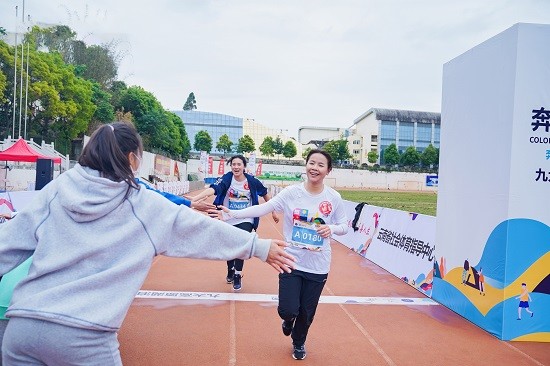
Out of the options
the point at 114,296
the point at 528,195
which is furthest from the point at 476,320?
the point at 114,296

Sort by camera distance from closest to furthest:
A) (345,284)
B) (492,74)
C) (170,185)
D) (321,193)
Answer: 1. (321,193)
2. (492,74)
3. (345,284)
4. (170,185)

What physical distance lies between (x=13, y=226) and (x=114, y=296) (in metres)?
0.54

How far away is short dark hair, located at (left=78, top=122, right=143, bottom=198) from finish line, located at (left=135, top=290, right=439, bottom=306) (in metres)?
5.13

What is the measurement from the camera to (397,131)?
341ft

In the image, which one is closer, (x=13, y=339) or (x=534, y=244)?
(x=13, y=339)

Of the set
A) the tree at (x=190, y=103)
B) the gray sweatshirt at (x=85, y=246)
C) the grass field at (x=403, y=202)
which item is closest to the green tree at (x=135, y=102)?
the grass field at (x=403, y=202)

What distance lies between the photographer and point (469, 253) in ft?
21.1

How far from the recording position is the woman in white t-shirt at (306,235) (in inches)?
177

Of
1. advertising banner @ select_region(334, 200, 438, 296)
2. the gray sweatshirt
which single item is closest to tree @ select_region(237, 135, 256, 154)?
advertising banner @ select_region(334, 200, 438, 296)

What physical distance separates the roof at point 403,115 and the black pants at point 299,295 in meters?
101

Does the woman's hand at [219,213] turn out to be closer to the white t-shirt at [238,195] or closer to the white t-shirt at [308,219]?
the white t-shirt at [308,219]

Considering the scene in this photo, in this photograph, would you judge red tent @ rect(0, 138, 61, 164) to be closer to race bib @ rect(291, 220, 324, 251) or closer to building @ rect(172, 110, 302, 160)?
race bib @ rect(291, 220, 324, 251)

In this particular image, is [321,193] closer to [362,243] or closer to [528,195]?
[528,195]

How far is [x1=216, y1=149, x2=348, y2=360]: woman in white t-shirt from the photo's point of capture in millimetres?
4496
